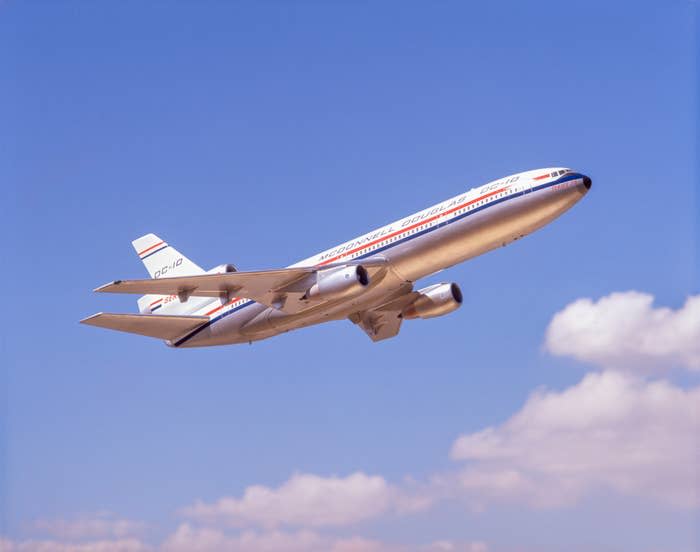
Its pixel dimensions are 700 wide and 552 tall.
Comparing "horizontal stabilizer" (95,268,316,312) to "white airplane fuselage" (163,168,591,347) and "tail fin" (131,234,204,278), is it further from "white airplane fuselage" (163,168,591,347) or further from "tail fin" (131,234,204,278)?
"tail fin" (131,234,204,278)

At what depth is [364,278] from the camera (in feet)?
182

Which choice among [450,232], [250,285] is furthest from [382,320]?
[450,232]

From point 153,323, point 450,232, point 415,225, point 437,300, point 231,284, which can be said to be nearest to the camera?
point 450,232

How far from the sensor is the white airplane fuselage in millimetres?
54719

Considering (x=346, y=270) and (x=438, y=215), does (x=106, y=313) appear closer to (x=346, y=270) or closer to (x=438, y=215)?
(x=346, y=270)

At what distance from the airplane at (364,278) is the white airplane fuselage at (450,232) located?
2.0 inches

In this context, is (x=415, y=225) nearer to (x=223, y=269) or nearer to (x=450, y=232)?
(x=450, y=232)

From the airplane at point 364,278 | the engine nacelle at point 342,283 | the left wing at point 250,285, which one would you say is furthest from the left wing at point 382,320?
the engine nacelle at point 342,283

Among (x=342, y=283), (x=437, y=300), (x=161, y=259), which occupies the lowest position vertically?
(x=342, y=283)

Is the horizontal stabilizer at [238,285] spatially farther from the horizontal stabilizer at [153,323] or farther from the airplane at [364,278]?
the horizontal stabilizer at [153,323]

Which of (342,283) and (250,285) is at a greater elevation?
(250,285)

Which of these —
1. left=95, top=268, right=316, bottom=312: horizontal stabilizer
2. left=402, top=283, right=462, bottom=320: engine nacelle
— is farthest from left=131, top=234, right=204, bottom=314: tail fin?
left=402, top=283, right=462, bottom=320: engine nacelle

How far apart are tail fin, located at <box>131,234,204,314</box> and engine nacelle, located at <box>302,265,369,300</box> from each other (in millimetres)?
14655

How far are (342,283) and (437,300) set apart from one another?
10455 millimetres
